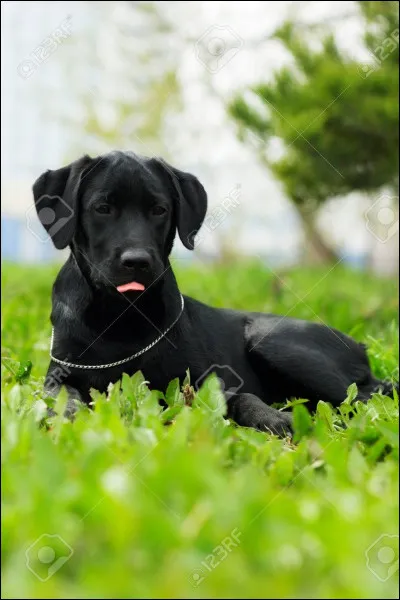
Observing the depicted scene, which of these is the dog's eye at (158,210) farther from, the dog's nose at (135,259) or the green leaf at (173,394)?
the green leaf at (173,394)

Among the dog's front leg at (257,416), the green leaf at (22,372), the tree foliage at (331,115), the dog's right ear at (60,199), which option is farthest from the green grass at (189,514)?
the tree foliage at (331,115)

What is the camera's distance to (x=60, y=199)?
148 inches

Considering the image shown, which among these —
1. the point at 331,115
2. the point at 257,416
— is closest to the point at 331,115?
the point at 331,115

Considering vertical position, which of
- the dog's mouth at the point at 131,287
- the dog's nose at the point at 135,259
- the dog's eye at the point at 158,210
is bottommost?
the dog's mouth at the point at 131,287

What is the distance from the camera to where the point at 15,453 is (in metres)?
2.12

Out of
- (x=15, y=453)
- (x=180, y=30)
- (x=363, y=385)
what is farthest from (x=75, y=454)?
(x=180, y=30)

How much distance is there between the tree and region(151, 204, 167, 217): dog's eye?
3.90 m

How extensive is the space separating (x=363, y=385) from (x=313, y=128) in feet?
12.0

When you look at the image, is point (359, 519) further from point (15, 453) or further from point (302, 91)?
point (302, 91)

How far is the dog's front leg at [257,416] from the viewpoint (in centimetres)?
326

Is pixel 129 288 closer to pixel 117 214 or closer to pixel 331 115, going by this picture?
pixel 117 214

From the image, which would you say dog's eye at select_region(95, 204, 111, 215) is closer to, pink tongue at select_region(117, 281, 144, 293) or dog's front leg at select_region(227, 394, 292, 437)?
pink tongue at select_region(117, 281, 144, 293)

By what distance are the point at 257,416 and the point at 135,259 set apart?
90 centimetres

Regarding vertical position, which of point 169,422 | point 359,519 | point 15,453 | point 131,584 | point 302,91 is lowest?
point 169,422
